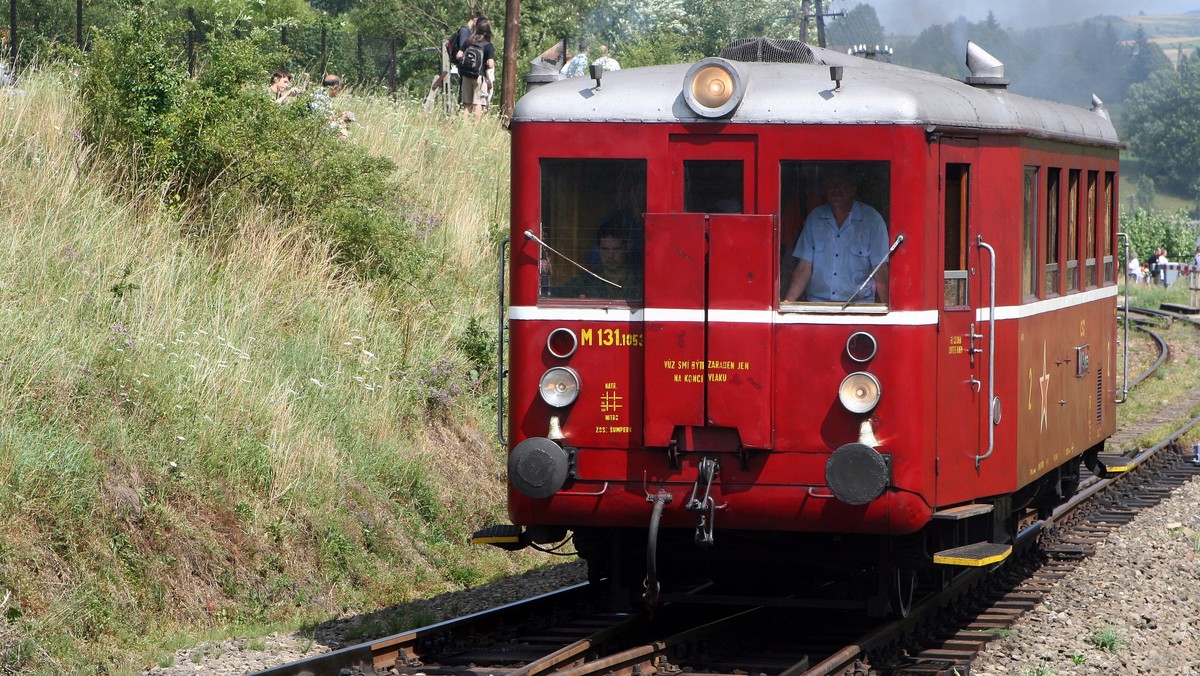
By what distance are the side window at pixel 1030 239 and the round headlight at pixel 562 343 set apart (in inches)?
105

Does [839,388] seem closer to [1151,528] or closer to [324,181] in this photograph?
[1151,528]

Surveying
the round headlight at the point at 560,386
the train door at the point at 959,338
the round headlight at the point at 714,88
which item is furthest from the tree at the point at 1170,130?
the round headlight at the point at 560,386

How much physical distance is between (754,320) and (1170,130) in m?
138

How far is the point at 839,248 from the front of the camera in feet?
24.2

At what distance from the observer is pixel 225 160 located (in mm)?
12781

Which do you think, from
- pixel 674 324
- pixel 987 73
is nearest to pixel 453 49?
pixel 987 73

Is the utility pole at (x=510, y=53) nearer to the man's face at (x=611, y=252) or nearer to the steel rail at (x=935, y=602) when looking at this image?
the steel rail at (x=935, y=602)

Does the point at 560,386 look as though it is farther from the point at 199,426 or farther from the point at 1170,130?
the point at 1170,130

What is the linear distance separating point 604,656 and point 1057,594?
3.42 metres

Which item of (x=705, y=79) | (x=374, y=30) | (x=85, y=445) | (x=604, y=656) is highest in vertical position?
(x=374, y=30)

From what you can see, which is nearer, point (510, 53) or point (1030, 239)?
point (1030, 239)

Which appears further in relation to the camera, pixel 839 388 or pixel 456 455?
pixel 456 455

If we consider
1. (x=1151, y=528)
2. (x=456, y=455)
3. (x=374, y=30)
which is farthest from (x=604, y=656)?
(x=374, y=30)

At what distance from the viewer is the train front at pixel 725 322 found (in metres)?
7.27
